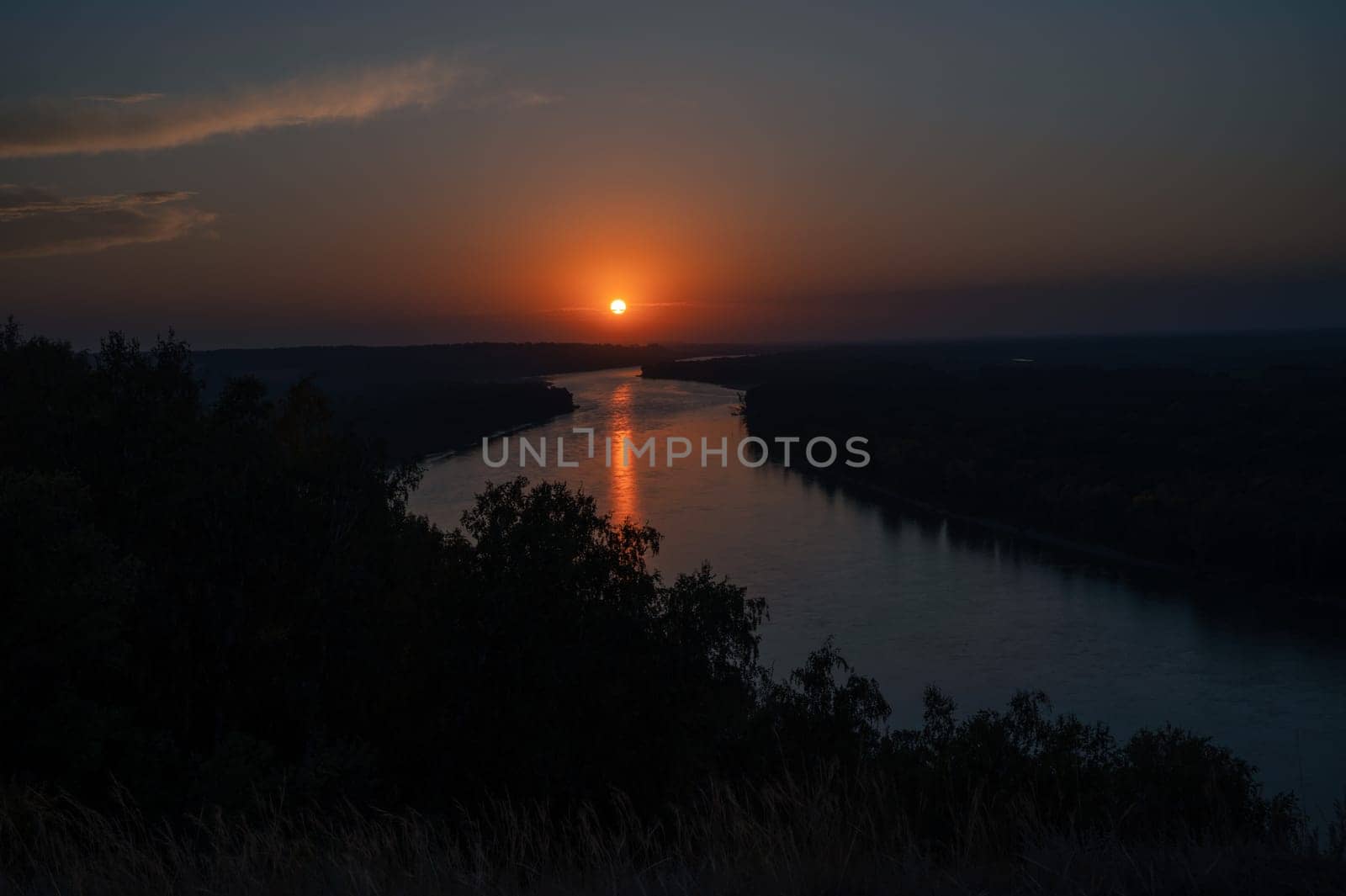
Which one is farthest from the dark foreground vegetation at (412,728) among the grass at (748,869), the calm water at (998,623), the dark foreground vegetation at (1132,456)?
the dark foreground vegetation at (1132,456)

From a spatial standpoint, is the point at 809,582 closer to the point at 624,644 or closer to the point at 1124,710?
the point at 1124,710

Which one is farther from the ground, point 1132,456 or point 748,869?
point 748,869

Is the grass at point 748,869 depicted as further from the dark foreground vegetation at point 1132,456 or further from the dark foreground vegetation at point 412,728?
the dark foreground vegetation at point 1132,456

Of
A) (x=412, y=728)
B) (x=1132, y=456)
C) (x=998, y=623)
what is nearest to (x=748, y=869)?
(x=412, y=728)

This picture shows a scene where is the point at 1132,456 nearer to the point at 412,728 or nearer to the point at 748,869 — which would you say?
the point at 412,728

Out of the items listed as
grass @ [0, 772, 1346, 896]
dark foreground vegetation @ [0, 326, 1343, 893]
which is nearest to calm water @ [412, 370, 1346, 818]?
dark foreground vegetation @ [0, 326, 1343, 893]

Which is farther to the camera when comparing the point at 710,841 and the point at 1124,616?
Result: the point at 1124,616

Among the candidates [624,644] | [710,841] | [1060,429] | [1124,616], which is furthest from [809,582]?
[1060,429]
